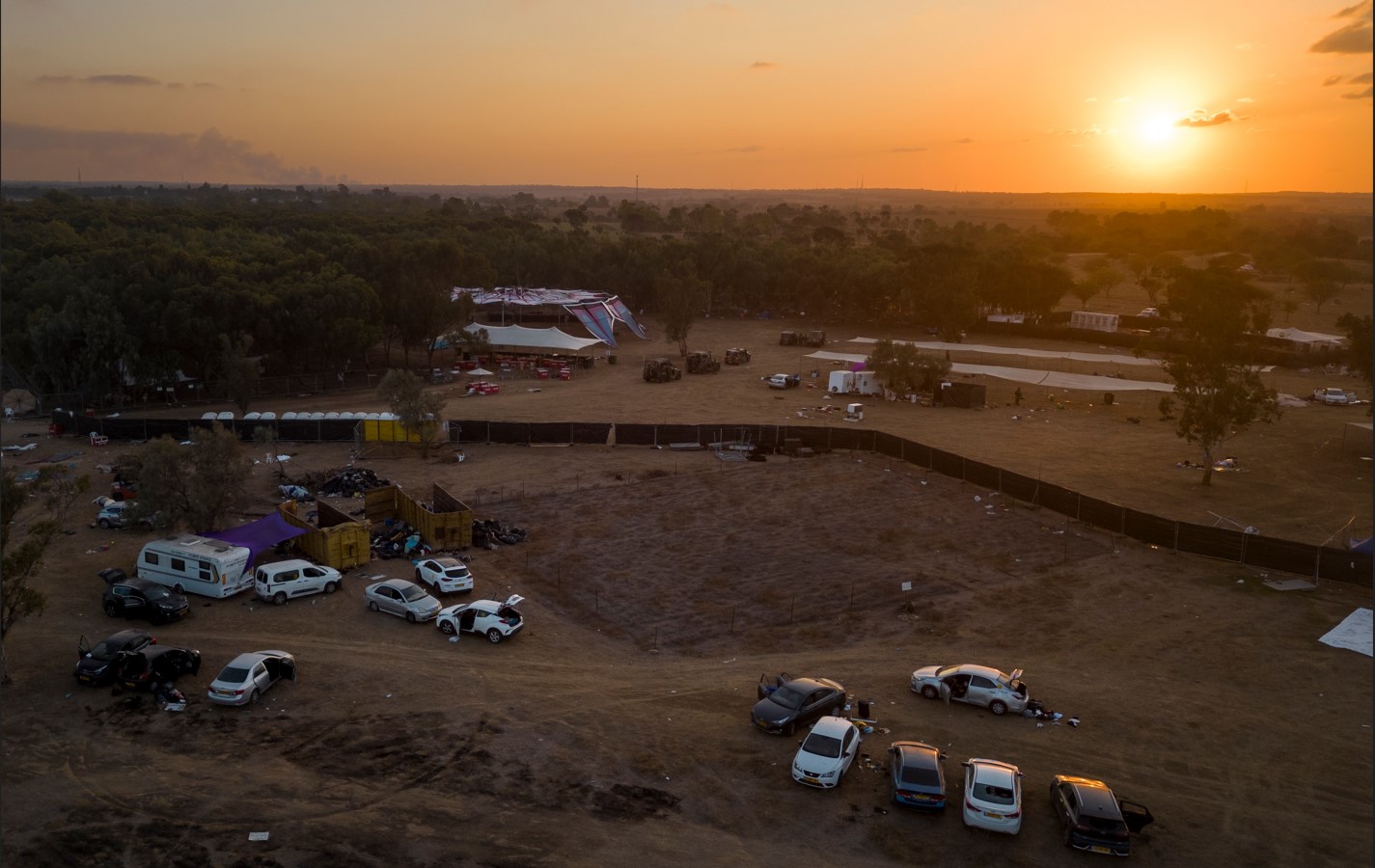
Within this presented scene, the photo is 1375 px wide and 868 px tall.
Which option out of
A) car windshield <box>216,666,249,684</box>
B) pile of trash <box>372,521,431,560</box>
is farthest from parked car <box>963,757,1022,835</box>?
pile of trash <box>372,521,431,560</box>

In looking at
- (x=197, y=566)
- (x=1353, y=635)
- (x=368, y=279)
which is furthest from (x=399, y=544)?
(x=368, y=279)

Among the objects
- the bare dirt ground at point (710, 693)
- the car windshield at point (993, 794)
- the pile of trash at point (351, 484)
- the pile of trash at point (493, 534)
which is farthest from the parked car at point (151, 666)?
the car windshield at point (993, 794)

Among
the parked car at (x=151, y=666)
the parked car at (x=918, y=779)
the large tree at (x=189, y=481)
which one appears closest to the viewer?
the parked car at (x=918, y=779)

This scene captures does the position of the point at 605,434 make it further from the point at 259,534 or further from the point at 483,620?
the point at 483,620

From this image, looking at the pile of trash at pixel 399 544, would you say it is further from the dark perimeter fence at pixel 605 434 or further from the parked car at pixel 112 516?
the dark perimeter fence at pixel 605 434

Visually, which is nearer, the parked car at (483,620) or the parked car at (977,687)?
the parked car at (977,687)
